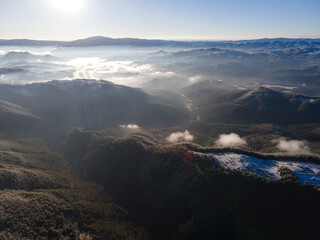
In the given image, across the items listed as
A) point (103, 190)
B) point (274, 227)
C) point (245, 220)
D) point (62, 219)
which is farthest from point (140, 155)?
point (274, 227)

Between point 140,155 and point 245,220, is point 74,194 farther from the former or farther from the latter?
point 245,220

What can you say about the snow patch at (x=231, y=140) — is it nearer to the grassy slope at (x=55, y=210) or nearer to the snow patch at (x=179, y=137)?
the snow patch at (x=179, y=137)

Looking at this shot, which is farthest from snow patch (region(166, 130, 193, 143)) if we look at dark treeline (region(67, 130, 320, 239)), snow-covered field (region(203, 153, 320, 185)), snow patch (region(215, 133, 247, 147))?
snow-covered field (region(203, 153, 320, 185))

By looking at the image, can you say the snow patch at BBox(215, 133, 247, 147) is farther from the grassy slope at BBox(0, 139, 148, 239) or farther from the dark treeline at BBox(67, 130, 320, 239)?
the grassy slope at BBox(0, 139, 148, 239)

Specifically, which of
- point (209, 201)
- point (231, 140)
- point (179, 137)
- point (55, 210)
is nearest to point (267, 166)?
point (209, 201)

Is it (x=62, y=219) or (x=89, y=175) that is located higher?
(x=62, y=219)

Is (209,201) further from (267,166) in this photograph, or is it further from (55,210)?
(55,210)

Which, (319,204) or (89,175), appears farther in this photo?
(89,175)

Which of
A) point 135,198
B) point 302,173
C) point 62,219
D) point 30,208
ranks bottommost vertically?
point 135,198

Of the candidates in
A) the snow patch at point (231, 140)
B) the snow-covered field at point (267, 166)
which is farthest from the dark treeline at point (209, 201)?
the snow patch at point (231, 140)
